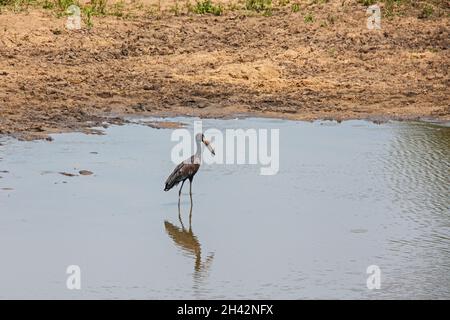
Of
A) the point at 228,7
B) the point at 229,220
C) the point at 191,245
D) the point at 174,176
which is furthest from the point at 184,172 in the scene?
the point at 228,7

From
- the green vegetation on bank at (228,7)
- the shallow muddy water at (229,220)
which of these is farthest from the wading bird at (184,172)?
the green vegetation on bank at (228,7)

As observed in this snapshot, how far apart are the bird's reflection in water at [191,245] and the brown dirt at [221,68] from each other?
3.90 m

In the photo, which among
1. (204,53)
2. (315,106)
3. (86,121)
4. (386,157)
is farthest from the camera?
(204,53)

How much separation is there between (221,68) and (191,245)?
7.09m

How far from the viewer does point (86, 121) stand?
1535cm

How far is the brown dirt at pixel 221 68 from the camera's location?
634 inches

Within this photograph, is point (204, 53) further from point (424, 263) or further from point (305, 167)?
point (424, 263)

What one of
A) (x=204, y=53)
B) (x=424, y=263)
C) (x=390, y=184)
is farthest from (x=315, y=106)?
(x=424, y=263)

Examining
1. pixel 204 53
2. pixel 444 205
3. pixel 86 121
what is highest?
pixel 204 53

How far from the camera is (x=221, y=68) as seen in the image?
57.7 feet

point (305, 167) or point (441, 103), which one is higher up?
point (441, 103)

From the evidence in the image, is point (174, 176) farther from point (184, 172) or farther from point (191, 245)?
point (191, 245)

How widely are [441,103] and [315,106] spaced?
1.78m

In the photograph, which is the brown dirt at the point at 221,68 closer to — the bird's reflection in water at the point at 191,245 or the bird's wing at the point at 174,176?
the bird's wing at the point at 174,176
